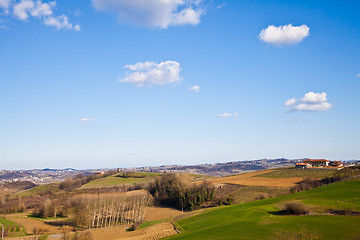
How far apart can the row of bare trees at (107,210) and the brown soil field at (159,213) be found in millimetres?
2566

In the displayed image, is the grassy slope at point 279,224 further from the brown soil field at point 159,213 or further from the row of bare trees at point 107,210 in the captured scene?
the row of bare trees at point 107,210

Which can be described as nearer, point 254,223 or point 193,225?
point 254,223

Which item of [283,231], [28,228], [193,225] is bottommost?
[28,228]

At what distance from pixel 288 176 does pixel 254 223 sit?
79.8 meters

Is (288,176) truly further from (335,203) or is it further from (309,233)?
(309,233)

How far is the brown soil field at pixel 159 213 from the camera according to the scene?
263 feet

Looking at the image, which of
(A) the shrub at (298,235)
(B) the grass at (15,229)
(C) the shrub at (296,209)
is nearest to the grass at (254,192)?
(C) the shrub at (296,209)

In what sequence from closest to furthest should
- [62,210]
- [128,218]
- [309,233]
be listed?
[309,233]
[128,218]
[62,210]

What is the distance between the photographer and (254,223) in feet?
121

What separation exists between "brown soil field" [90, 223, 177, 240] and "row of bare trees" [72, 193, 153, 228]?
1025 centimetres

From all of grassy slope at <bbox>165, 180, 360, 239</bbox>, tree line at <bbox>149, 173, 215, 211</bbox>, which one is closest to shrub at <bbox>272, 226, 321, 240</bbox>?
grassy slope at <bbox>165, 180, 360, 239</bbox>

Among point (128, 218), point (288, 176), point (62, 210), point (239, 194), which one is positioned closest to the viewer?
point (128, 218)

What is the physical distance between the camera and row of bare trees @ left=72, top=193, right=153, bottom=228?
74.2 m

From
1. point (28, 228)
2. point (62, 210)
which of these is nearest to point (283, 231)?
point (28, 228)
